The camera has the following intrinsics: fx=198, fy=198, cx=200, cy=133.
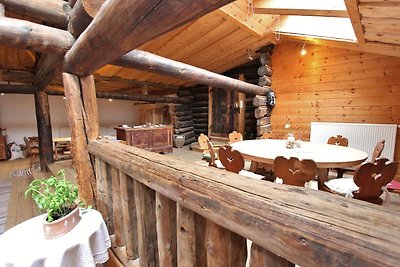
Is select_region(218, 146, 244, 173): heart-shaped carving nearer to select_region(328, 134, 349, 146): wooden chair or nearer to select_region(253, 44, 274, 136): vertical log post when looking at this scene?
select_region(328, 134, 349, 146): wooden chair

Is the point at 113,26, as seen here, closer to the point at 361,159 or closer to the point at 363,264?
the point at 363,264

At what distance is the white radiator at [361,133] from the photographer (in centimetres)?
386

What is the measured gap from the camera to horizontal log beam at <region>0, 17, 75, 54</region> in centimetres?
149

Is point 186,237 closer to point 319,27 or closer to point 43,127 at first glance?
point 319,27

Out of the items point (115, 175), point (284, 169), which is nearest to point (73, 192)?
point (115, 175)

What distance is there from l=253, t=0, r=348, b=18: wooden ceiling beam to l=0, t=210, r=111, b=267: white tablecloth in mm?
3474

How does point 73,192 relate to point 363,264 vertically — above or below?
below

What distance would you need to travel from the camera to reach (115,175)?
1.57m

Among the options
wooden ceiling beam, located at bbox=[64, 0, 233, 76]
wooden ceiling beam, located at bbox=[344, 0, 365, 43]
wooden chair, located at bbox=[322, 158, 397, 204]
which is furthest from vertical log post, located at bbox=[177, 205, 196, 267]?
wooden ceiling beam, located at bbox=[344, 0, 365, 43]

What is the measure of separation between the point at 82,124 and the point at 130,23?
1385 mm

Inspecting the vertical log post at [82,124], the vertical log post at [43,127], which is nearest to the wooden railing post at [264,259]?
the vertical log post at [82,124]

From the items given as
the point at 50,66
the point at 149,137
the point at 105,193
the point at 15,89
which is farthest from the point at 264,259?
the point at 15,89

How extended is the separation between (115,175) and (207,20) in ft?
11.0

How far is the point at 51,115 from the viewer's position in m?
7.93
